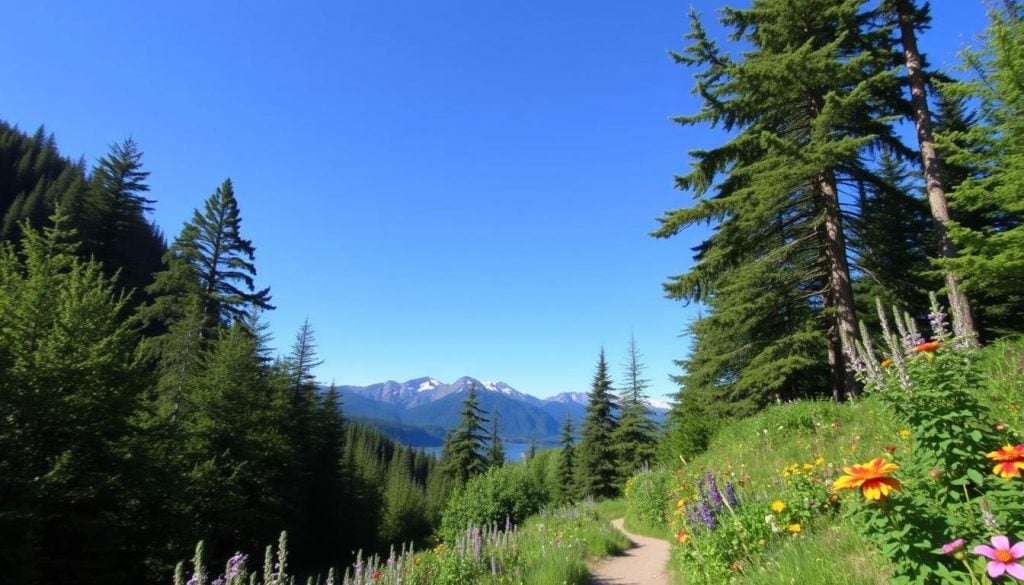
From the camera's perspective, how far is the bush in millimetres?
23156

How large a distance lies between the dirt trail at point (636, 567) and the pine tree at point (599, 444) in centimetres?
2965

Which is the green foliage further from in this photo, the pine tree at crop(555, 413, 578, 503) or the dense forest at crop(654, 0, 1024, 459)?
the pine tree at crop(555, 413, 578, 503)

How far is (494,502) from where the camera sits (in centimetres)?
2352

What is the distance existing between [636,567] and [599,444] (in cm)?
3298

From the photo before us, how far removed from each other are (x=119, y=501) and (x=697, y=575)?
14070 millimetres

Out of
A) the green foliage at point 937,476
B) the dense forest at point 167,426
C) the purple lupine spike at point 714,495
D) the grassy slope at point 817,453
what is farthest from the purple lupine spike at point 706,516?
the dense forest at point 167,426

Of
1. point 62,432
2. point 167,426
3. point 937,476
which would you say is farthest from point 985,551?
point 167,426

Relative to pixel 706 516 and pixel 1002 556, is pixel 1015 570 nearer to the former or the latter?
pixel 1002 556

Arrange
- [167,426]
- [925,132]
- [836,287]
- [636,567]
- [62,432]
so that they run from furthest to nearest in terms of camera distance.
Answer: [167,426]
[925,132]
[836,287]
[62,432]
[636,567]

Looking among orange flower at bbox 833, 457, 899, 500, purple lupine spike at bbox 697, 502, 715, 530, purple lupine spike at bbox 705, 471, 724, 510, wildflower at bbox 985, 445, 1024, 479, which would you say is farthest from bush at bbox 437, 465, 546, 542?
wildflower at bbox 985, 445, 1024, 479

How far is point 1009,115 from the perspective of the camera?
31.0 feet

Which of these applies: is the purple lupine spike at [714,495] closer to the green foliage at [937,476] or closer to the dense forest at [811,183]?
the green foliage at [937,476]

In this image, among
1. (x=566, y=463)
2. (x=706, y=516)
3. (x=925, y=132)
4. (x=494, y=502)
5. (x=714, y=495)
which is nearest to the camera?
(x=706, y=516)

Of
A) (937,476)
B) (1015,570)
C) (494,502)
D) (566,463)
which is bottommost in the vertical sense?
(566,463)
